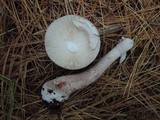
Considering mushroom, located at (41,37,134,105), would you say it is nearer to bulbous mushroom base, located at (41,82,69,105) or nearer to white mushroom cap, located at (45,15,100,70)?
bulbous mushroom base, located at (41,82,69,105)

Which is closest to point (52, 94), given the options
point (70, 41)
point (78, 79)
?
point (78, 79)

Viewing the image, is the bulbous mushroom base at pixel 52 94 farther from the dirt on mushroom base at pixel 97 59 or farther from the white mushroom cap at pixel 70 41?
the white mushroom cap at pixel 70 41

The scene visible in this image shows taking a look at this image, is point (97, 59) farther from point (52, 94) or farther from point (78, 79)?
point (52, 94)

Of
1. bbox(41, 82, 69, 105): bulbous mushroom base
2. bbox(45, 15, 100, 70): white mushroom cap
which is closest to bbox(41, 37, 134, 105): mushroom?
bbox(41, 82, 69, 105): bulbous mushroom base

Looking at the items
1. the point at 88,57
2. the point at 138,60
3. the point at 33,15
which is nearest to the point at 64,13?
the point at 33,15

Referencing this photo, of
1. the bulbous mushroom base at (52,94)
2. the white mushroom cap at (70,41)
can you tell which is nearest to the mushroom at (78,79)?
the bulbous mushroom base at (52,94)

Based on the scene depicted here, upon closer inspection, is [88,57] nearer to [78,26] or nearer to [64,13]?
[78,26]
